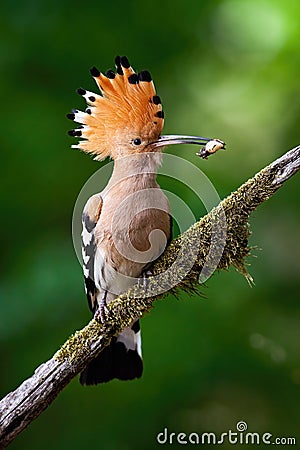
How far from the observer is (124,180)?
185 centimetres

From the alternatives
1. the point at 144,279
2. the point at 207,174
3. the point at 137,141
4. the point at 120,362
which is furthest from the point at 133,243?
the point at 207,174

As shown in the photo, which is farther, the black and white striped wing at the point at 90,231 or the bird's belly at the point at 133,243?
the black and white striped wing at the point at 90,231

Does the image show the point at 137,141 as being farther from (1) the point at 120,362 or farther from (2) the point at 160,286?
(1) the point at 120,362

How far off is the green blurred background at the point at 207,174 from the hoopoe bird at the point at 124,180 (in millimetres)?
715

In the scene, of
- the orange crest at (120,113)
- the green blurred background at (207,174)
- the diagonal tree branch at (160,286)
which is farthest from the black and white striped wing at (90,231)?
the green blurred background at (207,174)

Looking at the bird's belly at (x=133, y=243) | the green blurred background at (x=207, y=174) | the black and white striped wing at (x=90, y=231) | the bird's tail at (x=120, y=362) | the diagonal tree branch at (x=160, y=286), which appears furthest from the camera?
Answer: the green blurred background at (x=207, y=174)

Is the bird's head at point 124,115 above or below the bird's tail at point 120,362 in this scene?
above

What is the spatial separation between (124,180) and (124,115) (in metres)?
0.18

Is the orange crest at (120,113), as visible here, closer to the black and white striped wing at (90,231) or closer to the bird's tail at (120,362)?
the black and white striped wing at (90,231)

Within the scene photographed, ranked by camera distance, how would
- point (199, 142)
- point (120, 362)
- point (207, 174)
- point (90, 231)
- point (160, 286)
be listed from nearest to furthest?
point (160, 286)
point (199, 142)
point (90, 231)
point (120, 362)
point (207, 174)

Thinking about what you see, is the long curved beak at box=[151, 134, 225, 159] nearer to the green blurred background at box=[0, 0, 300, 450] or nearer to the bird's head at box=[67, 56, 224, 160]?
the bird's head at box=[67, 56, 224, 160]

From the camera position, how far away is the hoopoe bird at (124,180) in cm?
180

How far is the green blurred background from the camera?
2.62 m

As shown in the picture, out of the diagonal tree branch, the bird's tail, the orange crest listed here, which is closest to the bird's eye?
the orange crest
